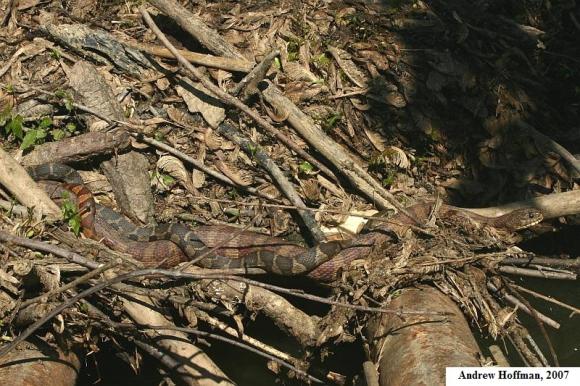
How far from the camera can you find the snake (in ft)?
20.3

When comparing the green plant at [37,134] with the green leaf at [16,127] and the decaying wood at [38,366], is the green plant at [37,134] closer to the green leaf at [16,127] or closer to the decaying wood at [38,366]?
the green leaf at [16,127]

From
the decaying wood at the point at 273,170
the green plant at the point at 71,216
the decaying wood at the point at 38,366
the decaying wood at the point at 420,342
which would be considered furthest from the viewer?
the decaying wood at the point at 273,170

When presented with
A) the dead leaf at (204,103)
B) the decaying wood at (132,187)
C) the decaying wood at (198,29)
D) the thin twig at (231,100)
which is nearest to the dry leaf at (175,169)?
the decaying wood at (132,187)

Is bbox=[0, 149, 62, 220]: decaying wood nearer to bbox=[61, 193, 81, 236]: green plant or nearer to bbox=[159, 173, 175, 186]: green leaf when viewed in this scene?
bbox=[61, 193, 81, 236]: green plant

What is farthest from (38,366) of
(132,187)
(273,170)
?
(273,170)

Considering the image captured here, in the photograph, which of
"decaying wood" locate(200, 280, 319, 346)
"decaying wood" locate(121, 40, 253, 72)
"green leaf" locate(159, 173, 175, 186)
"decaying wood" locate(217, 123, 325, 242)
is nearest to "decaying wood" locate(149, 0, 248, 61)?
"decaying wood" locate(121, 40, 253, 72)

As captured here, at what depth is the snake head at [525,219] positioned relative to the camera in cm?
618

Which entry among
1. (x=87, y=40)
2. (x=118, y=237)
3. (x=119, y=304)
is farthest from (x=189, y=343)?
(x=87, y=40)

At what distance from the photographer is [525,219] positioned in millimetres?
6188

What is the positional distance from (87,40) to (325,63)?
2.53 m

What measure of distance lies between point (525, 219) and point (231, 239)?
8.68 ft

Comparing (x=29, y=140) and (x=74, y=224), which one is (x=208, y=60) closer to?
(x=29, y=140)

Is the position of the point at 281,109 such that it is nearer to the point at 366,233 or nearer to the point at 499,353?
the point at 366,233

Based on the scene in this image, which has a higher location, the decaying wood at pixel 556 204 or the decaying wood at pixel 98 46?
the decaying wood at pixel 98 46
